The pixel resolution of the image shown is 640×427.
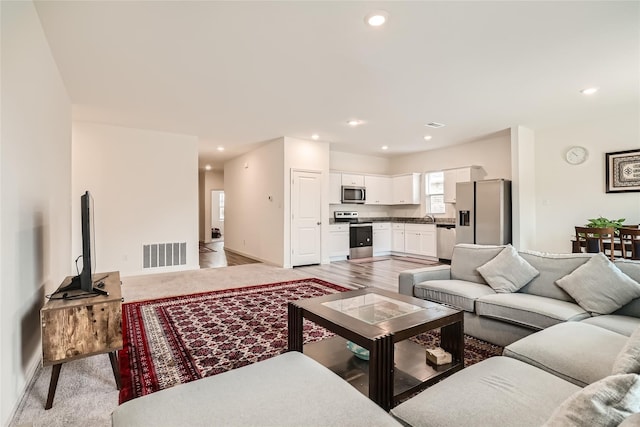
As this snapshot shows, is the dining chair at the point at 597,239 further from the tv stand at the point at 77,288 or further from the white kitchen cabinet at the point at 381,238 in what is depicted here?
the tv stand at the point at 77,288

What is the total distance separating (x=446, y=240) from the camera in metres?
6.88

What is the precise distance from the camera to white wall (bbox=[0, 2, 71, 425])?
1794 mm

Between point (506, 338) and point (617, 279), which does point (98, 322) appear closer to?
point (506, 338)

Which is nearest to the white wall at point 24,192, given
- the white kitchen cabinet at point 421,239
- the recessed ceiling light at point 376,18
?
the recessed ceiling light at point 376,18

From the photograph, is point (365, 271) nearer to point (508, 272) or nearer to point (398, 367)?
point (508, 272)

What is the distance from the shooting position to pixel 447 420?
1.08m

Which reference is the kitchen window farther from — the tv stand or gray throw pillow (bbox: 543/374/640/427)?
gray throw pillow (bbox: 543/374/640/427)

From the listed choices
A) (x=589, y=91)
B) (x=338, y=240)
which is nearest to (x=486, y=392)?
(x=589, y=91)

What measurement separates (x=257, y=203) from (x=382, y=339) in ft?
19.8

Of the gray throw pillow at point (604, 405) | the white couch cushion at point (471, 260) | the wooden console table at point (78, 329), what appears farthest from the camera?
the white couch cushion at point (471, 260)

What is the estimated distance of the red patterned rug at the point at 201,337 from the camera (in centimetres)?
221

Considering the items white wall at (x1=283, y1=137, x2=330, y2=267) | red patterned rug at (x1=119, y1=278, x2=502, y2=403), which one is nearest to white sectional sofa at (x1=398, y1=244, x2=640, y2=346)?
red patterned rug at (x1=119, y1=278, x2=502, y2=403)

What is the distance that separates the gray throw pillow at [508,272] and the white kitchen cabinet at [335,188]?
15.9 ft

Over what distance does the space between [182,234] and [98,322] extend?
4.23 metres
